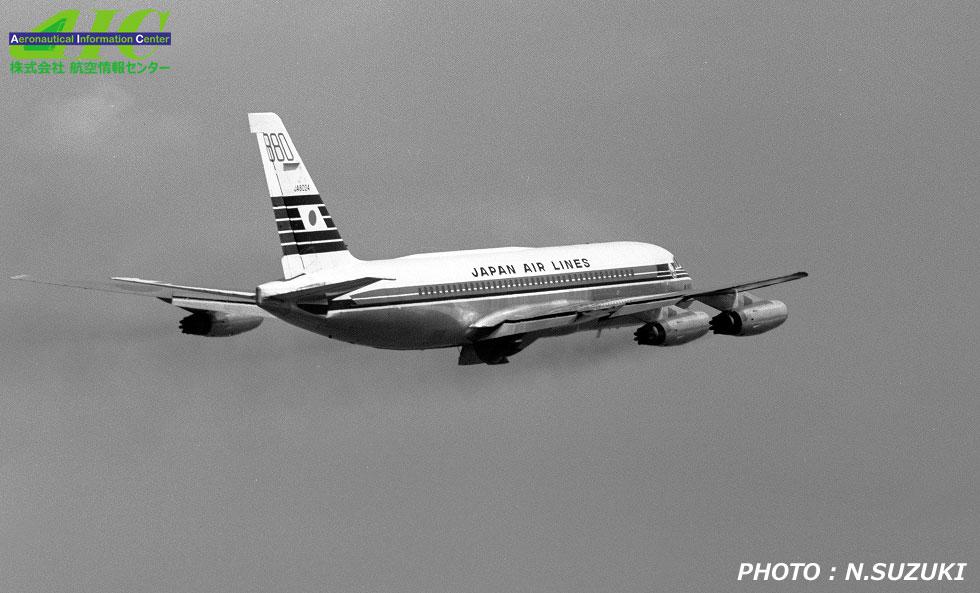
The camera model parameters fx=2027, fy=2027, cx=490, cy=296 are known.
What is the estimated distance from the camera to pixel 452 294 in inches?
3078

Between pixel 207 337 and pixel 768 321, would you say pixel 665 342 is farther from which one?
pixel 207 337

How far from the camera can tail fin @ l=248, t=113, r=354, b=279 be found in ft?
246

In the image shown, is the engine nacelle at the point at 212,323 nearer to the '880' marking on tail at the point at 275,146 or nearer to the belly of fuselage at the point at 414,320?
the belly of fuselage at the point at 414,320

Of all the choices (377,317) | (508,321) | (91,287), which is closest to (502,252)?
(508,321)

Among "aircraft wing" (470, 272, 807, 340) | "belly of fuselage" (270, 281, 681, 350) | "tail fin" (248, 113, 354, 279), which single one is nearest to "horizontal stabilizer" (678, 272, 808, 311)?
"aircraft wing" (470, 272, 807, 340)

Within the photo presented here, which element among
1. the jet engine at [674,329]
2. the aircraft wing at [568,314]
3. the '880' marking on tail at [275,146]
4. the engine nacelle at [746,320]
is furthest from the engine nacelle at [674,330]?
the '880' marking on tail at [275,146]

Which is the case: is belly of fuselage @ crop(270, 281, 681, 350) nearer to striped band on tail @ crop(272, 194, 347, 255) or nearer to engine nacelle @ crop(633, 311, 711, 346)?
engine nacelle @ crop(633, 311, 711, 346)

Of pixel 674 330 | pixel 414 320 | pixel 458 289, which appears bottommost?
pixel 414 320

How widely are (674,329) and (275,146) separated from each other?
59.5 feet

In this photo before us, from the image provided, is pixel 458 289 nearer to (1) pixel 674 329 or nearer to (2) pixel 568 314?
(2) pixel 568 314

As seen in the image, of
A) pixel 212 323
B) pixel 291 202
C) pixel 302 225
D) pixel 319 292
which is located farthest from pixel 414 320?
pixel 212 323

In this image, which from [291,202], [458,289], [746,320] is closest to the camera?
[291,202]

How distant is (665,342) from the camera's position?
81.8 metres

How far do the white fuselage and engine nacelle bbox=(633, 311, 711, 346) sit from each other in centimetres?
123
